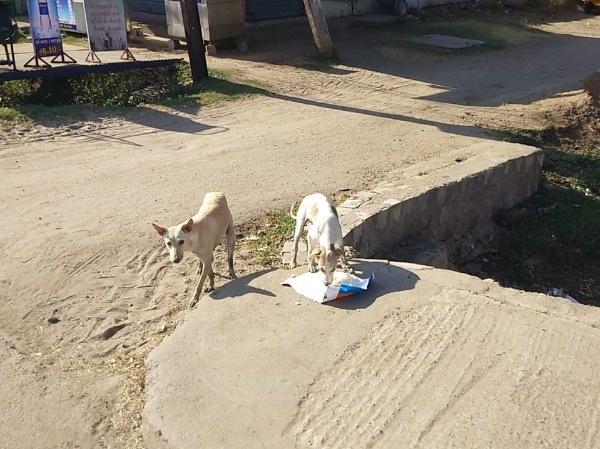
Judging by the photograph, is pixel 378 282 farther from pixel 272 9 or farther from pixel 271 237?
pixel 272 9

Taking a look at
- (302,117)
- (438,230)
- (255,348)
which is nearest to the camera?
(255,348)

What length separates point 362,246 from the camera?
660 centimetres

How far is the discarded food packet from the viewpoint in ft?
16.4

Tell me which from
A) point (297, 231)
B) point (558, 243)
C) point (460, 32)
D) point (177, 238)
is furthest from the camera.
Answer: point (460, 32)

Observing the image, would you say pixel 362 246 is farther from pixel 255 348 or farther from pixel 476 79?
pixel 476 79

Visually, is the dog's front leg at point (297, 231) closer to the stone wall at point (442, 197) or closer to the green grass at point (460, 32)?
the stone wall at point (442, 197)

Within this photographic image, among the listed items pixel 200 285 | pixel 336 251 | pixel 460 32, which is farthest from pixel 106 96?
pixel 460 32

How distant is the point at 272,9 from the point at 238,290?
47.2 feet

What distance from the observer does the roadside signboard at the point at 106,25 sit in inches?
506

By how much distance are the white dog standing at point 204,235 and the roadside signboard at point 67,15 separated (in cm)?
1383

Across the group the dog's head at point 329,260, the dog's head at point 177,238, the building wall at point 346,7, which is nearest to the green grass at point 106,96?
the dog's head at point 177,238

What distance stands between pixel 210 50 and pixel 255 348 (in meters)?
11.7

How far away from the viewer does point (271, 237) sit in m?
6.68

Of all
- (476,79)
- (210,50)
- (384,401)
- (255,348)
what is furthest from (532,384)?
(210,50)
